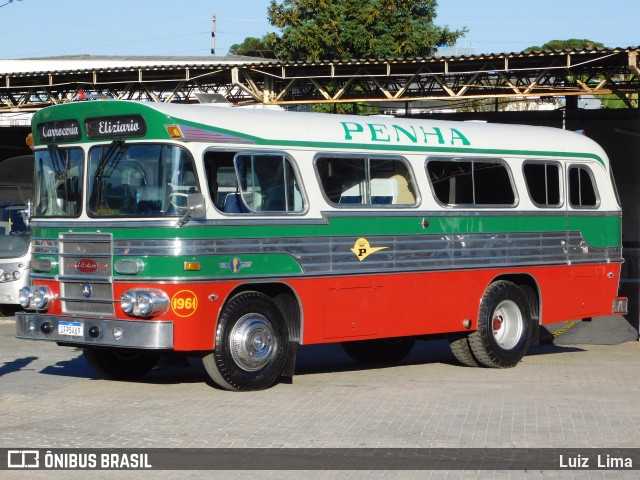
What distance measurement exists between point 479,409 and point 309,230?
271cm

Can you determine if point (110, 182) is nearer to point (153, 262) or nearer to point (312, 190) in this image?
point (153, 262)

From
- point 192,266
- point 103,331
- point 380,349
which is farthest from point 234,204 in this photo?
point 380,349

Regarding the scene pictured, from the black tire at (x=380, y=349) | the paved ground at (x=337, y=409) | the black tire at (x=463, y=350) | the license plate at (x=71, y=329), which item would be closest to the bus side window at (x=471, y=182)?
the black tire at (x=463, y=350)

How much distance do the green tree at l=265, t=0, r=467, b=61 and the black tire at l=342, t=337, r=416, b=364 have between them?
4388 centimetres

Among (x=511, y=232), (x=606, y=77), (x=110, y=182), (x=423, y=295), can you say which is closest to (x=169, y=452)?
(x=110, y=182)

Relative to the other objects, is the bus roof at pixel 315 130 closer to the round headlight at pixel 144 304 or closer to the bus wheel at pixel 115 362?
the round headlight at pixel 144 304

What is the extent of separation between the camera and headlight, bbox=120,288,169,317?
11547 millimetres

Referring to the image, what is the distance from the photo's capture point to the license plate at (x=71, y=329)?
39.7 ft

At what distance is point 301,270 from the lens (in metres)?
12.6

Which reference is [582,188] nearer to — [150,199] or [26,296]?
[150,199]

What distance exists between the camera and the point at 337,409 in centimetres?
1109

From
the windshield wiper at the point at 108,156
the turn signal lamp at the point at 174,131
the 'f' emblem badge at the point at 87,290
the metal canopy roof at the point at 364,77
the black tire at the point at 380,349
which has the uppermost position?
the metal canopy roof at the point at 364,77

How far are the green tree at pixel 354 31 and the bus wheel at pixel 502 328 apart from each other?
146 feet

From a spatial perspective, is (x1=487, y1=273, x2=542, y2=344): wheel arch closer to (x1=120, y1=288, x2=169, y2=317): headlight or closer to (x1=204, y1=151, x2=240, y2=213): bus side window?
(x1=204, y1=151, x2=240, y2=213): bus side window
